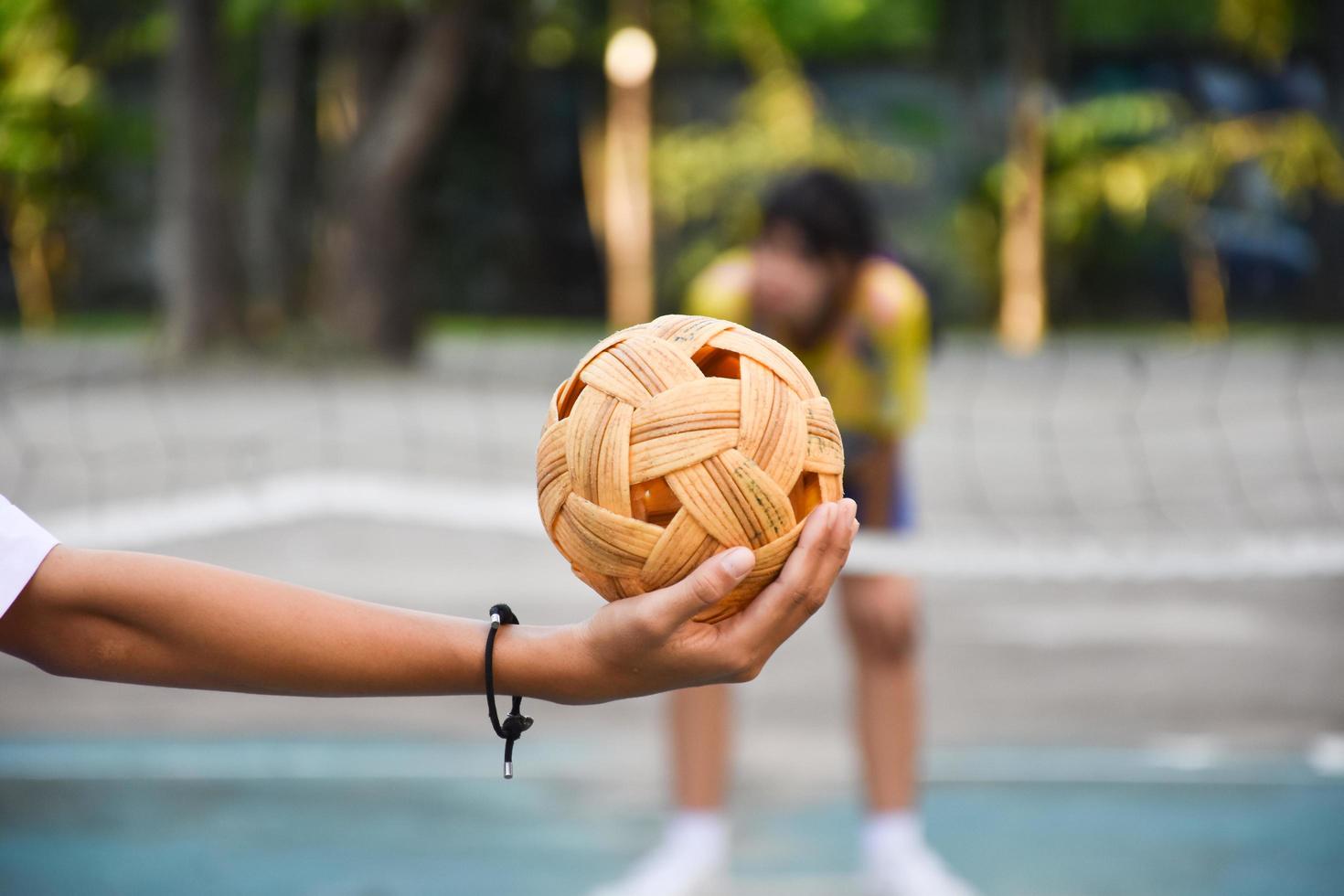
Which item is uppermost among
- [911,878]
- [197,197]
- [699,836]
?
[197,197]

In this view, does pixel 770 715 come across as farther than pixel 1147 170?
No

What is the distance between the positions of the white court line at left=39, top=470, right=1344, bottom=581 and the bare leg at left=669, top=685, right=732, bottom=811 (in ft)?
2.00

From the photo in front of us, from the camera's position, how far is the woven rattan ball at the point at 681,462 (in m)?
1.69

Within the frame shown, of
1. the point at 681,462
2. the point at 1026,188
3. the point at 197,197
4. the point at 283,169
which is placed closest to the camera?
the point at 681,462

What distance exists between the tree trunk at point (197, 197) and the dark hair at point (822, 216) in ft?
43.3

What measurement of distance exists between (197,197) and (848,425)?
1367 centimetres

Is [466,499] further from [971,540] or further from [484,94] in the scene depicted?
[484,94]

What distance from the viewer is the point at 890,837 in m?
4.02

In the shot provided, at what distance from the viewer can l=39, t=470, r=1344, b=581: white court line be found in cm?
666

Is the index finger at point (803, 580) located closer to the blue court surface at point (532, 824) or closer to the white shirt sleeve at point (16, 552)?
the white shirt sleeve at point (16, 552)

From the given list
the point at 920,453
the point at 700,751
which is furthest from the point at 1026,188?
the point at 700,751

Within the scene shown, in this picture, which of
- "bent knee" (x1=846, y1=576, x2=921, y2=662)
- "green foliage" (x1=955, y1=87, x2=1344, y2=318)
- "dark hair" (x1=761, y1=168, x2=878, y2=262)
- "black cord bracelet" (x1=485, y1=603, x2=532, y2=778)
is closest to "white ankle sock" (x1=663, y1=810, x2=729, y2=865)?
"bent knee" (x1=846, y1=576, x2=921, y2=662)

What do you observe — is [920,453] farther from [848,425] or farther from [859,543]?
[848,425]

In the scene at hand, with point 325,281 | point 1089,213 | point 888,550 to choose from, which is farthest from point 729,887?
point 1089,213
